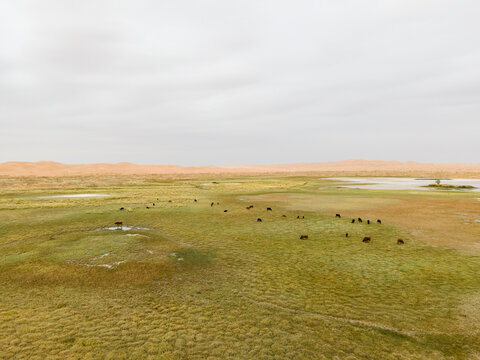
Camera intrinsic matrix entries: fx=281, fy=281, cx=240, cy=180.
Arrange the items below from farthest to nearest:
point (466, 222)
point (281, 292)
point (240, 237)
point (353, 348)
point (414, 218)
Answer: point (414, 218)
point (466, 222)
point (240, 237)
point (281, 292)
point (353, 348)

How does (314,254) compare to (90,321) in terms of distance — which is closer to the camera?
(90,321)

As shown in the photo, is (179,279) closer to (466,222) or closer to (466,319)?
(466,319)

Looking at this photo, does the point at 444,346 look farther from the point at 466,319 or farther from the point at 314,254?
the point at 314,254

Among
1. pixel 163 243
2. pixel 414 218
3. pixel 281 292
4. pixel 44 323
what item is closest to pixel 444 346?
pixel 281 292

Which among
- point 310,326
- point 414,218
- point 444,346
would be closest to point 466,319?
point 444,346

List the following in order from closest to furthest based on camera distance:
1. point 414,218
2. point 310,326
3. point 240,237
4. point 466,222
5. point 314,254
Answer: point 310,326
point 314,254
point 240,237
point 466,222
point 414,218

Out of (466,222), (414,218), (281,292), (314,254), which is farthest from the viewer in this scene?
(414,218)
